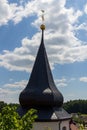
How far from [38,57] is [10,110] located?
14.8 metres

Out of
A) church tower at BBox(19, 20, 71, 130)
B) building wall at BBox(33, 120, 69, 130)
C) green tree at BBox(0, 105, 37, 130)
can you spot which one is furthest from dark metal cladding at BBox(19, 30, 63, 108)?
green tree at BBox(0, 105, 37, 130)

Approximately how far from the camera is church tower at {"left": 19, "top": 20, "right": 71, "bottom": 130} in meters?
24.3

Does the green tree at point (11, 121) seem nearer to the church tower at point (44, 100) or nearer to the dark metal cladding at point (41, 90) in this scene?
the church tower at point (44, 100)

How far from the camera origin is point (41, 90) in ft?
82.9

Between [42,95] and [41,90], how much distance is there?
1.38 ft

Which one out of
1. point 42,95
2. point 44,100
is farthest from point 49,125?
point 42,95

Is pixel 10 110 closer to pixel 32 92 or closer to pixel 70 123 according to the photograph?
pixel 32 92

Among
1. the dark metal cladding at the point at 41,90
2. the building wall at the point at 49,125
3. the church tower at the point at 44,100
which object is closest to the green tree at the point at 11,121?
the building wall at the point at 49,125

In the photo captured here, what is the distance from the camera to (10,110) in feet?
40.5

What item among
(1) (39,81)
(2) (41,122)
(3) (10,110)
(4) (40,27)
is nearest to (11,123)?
(3) (10,110)

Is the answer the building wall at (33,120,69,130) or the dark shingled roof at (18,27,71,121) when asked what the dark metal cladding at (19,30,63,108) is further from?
the building wall at (33,120,69,130)

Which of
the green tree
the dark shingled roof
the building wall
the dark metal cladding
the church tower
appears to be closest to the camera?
the green tree

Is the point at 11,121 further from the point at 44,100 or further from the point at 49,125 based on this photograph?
the point at 44,100

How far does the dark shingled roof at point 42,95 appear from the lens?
81.6ft
